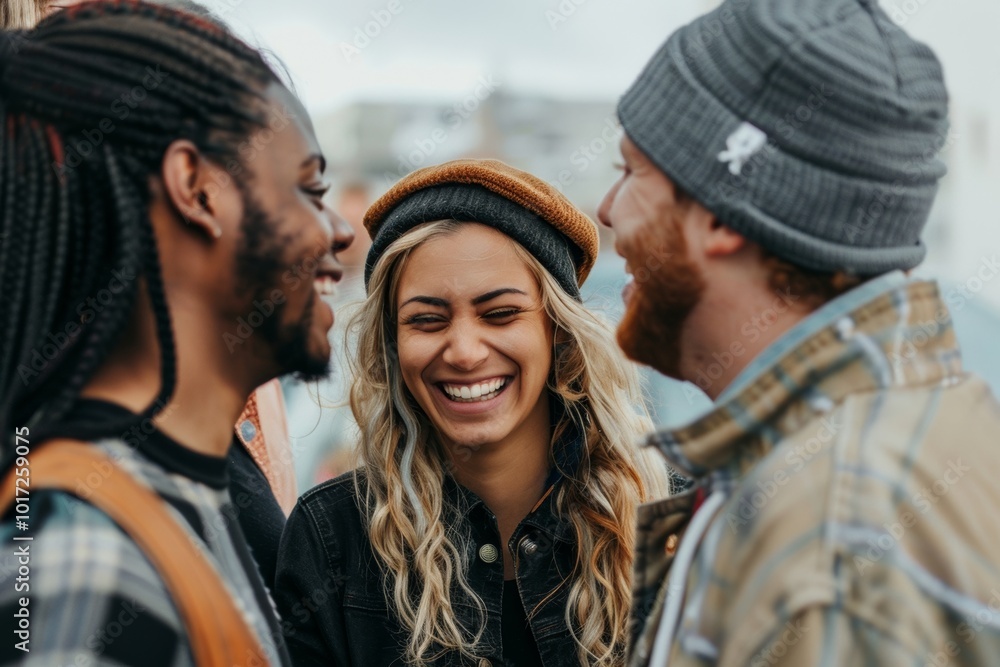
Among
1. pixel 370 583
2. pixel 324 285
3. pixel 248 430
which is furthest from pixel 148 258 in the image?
pixel 370 583

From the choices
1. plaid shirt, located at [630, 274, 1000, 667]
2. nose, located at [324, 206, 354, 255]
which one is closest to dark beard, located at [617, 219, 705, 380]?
plaid shirt, located at [630, 274, 1000, 667]

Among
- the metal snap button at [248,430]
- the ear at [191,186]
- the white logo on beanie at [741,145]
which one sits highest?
the white logo on beanie at [741,145]

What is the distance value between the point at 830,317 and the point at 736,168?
29 cm

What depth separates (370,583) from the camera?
8.87ft

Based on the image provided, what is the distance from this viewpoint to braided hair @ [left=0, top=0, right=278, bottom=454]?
1525 mm

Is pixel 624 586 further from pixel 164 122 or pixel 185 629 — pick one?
pixel 164 122

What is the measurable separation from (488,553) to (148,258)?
1464mm

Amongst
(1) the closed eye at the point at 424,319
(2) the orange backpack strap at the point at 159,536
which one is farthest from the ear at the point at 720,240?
(1) the closed eye at the point at 424,319

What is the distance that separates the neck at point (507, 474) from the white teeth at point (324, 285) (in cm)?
110

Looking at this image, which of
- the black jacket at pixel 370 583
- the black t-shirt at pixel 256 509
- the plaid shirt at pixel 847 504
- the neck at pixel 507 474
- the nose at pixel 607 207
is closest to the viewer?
the plaid shirt at pixel 847 504

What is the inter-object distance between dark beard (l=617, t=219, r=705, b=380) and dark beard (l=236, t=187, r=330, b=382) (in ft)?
1.95

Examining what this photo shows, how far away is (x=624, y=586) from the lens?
2715 mm

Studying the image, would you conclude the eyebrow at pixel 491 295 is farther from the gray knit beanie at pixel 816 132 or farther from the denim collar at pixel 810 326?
the denim collar at pixel 810 326

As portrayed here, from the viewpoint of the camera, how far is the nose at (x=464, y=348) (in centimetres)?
272
